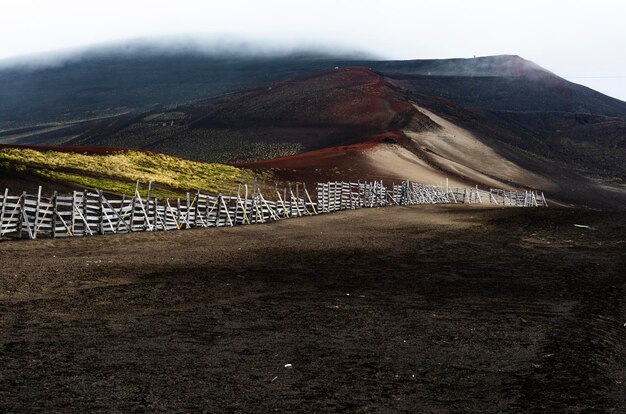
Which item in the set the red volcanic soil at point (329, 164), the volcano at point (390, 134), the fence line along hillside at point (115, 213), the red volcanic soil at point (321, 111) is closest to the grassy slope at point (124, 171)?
the red volcanic soil at point (329, 164)

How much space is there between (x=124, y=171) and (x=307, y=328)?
41381mm

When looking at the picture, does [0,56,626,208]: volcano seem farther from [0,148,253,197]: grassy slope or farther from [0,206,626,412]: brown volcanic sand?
[0,206,626,412]: brown volcanic sand

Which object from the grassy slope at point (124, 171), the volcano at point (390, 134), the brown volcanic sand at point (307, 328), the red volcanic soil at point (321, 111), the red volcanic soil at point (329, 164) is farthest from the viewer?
the red volcanic soil at point (321, 111)

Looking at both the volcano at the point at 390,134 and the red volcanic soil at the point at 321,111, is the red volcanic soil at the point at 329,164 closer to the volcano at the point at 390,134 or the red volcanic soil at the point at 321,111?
the volcano at the point at 390,134

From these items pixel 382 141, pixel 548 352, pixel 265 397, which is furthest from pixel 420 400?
pixel 382 141

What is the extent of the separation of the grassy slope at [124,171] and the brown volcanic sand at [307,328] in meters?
19.0

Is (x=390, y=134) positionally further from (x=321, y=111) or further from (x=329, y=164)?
(x=329, y=164)

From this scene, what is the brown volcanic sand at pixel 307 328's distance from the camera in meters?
8.66

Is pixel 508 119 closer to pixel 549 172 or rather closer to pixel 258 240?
pixel 549 172

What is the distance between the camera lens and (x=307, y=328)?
39.9 feet

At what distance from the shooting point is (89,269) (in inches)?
699

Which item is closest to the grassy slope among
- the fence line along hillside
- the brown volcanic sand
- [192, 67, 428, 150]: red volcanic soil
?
the fence line along hillside

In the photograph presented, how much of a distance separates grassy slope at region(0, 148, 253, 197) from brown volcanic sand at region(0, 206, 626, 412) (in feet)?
62.3

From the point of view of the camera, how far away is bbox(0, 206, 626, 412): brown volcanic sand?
8.66m
